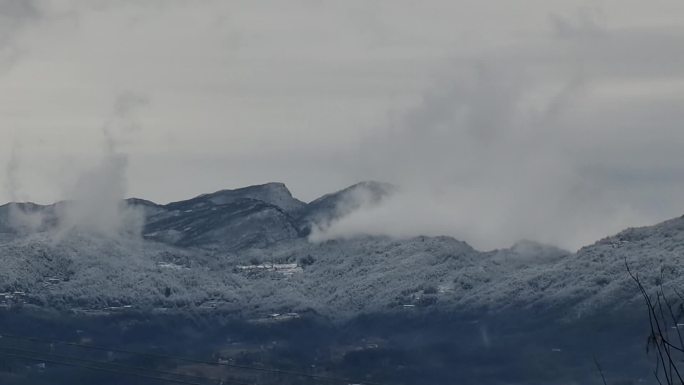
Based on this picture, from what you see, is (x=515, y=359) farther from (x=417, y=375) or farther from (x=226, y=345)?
(x=226, y=345)

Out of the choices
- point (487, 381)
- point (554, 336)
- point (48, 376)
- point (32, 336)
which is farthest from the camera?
point (32, 336)

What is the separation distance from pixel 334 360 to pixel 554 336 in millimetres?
31207

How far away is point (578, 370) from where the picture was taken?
15738 centimetres

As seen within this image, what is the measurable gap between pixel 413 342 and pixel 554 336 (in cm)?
2357

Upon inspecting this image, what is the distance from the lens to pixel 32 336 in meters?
189

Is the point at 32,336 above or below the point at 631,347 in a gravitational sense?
above

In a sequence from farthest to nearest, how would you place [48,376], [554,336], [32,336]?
[32,336] < [554,336] < [48,376]

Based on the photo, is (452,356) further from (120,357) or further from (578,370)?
(120,357)

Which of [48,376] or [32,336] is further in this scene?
[32,336]

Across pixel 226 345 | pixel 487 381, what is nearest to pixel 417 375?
pixel 487 381

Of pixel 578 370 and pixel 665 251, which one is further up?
pixel 665 251

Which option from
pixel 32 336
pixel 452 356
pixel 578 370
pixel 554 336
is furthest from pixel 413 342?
pixel 32 336

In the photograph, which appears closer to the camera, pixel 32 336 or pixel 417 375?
pixel 417 375

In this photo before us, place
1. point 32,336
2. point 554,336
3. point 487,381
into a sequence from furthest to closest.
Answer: point 32,336
point 554,336
point 487,381
